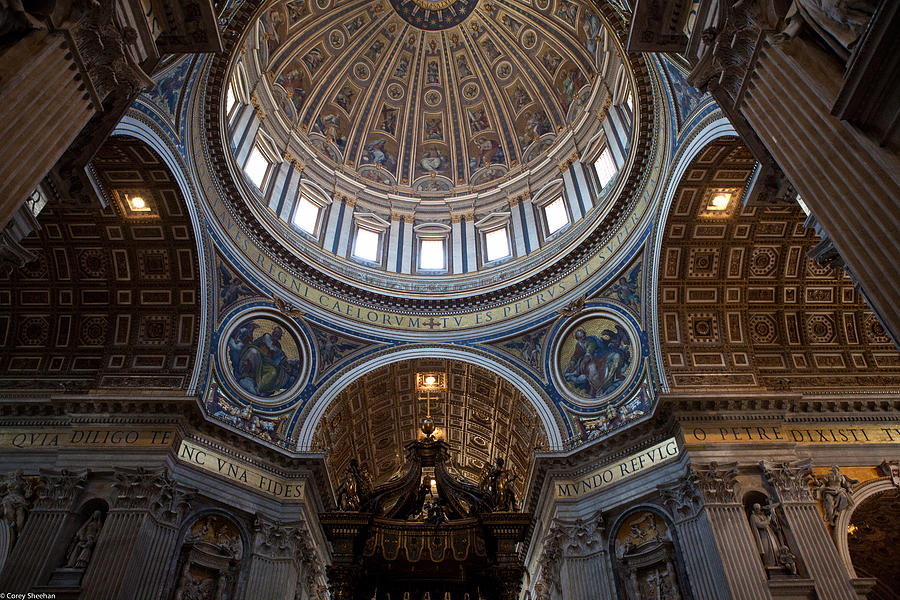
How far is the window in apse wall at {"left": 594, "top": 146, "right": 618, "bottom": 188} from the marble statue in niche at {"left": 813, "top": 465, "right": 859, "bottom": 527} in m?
11.6

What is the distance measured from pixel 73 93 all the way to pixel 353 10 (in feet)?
74.2

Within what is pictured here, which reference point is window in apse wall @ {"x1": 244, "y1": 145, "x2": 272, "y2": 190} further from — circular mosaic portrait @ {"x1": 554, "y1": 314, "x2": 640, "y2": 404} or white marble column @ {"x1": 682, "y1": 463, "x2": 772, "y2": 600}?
white marble column @ {"x1": 682, "y1": 463, "x2": 772, "y2": 600}

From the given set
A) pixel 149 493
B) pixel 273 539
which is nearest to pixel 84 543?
pixel 149 493

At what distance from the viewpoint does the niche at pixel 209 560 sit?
14.2 m

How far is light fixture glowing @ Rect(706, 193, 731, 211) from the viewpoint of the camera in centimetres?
1603

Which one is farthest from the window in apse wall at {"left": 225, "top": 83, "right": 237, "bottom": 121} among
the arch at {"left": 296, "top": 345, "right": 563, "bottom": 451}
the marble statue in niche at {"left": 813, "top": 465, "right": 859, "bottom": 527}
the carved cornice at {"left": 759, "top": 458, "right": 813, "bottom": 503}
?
the marble statue in niche at {"left": 813, "top": 465, "right": 859, "bottom": 527}

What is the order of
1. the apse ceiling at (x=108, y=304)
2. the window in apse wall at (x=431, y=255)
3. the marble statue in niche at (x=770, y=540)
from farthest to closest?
the window in apse wall at (x=431, y=255)
the apse ceiling at (x=108, y=304)
the marble statue in niche at (x=770, y=540)

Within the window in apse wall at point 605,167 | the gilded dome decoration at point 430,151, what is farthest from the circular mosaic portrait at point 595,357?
the window in apse wall at point 605,167

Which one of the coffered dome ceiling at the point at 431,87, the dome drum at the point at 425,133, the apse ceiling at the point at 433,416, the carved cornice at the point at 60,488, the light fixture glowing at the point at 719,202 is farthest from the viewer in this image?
the coffered dome ceiling at the point at 431,87

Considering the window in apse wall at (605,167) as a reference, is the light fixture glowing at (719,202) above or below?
below

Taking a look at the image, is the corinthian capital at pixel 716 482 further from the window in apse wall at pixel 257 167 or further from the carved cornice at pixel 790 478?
the window in apse wall at pixel 257 167

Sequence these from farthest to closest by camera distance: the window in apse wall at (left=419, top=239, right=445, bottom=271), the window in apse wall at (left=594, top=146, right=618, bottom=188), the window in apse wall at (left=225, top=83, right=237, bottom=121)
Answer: the window in apse wall at (left=419, top=239, right=445, bottom=271) < the window in apse wall at (left=594, top=146, right=618, bottom=188) < the window in apse wall at (left=225, top=83, right=237, bottom=121)

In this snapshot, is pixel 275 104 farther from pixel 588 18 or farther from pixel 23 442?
pixel 23 442

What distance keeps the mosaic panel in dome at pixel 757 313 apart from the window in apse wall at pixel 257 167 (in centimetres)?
1442
